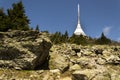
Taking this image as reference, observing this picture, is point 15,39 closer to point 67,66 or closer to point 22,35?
point 22,35

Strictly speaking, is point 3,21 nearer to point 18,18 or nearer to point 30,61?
point 18,18

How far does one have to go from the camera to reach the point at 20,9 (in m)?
32.2

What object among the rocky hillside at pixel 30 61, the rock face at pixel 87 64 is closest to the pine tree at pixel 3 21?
the rocky hillside at pixel 30 61

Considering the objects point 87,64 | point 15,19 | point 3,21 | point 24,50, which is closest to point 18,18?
point 15,19

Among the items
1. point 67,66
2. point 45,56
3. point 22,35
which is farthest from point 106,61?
point 22,35

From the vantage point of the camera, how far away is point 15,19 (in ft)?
98.6

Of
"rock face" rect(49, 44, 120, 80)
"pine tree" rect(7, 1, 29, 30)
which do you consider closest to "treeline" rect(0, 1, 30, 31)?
"pine tree" rect(7, 1, 29, 30)

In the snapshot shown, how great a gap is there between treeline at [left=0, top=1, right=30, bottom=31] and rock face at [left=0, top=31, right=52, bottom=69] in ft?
18.0

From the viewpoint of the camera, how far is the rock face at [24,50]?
68.9 feet

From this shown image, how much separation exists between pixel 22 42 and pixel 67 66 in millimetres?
4463

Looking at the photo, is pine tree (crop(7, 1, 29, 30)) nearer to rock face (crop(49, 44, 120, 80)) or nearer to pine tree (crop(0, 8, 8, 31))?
pine tree (crop(0, 8, 8, 31))

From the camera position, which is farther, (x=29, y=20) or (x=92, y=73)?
(x=29, y=20)

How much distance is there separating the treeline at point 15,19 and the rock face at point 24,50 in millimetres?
5501

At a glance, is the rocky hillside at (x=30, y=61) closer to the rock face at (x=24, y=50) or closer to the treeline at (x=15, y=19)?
the rock face at (x=24, y=50)
